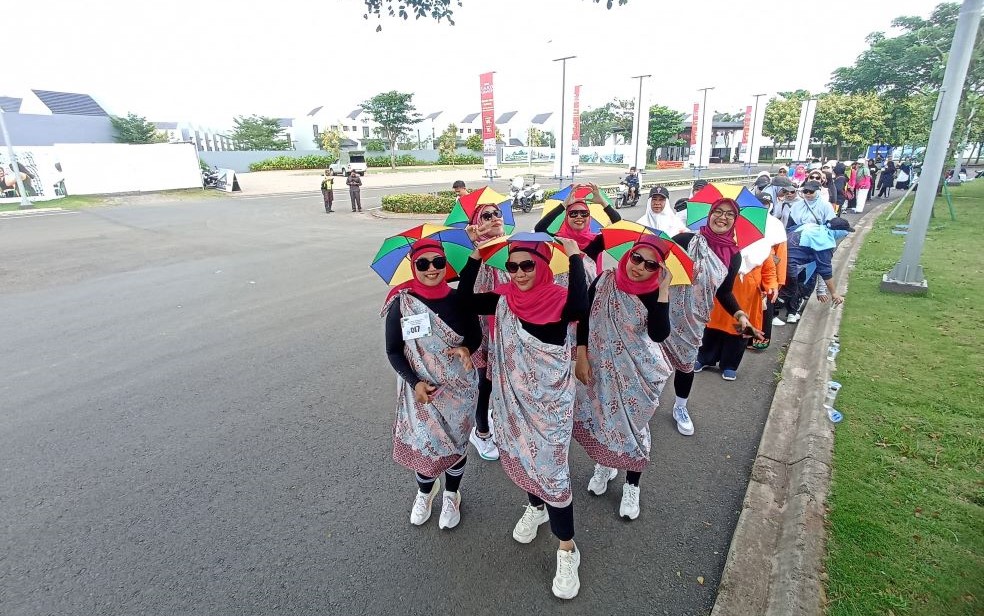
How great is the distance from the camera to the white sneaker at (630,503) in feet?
9.25

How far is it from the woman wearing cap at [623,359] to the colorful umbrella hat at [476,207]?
106cm

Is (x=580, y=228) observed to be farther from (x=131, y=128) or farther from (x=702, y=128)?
(x=131, y=128)

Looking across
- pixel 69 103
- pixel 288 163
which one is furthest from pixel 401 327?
pixel 69 103

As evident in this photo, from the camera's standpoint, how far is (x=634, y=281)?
8.02 feet

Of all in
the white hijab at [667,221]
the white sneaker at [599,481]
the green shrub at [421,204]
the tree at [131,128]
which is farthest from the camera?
the tree at [131,128]

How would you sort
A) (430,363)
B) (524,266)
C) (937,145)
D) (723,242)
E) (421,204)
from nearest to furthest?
(524,266)
(430,363)
(723,242)
(937,145)
(421,204)

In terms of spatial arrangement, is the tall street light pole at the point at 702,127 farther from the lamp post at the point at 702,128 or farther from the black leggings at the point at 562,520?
the black leggings at the point at 562,520

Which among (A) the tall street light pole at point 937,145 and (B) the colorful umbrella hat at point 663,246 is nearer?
(B) the colorful umbrella hat at point 663,246

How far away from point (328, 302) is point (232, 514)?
452cm

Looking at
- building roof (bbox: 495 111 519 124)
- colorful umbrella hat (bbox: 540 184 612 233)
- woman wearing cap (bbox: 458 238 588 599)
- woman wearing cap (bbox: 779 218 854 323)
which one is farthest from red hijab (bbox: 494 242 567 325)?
building roof (bbox: 495 111 519 124)

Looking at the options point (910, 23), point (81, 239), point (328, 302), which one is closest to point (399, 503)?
point (328, 302)

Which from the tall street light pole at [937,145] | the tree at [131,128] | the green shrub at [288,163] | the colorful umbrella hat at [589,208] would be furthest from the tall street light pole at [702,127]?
the tree at [131,128]

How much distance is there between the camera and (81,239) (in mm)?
12266

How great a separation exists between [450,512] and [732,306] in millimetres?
2470
